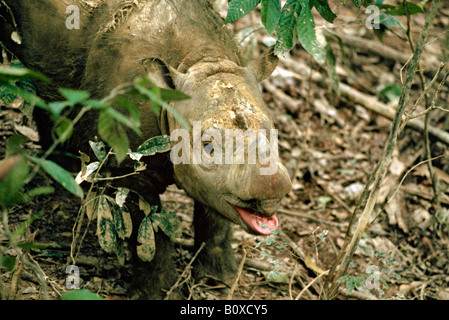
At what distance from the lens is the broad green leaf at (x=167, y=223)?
12.5ft

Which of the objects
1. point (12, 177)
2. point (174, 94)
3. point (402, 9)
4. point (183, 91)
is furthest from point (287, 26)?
point (12, 177)

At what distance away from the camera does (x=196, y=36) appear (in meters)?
3.87

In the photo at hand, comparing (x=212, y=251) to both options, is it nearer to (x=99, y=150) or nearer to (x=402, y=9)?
(x=99, y=150)

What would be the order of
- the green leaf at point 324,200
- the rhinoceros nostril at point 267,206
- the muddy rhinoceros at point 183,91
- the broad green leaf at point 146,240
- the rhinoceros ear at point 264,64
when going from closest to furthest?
the rhinoceros nostril at point 267,206
the muddy rhinoceros at point 183,91
the broad green leaf at point 146,240
the rhinoceros ear at point 264,64
the green leaf at point 324,200

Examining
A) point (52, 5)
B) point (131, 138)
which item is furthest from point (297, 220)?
point (52, 5)

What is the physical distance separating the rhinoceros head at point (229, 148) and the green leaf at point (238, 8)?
454 millimetres

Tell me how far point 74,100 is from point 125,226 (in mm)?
1916

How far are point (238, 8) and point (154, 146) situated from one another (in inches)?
40.8

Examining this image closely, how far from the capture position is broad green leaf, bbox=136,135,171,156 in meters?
3.38

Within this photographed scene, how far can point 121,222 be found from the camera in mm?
3635

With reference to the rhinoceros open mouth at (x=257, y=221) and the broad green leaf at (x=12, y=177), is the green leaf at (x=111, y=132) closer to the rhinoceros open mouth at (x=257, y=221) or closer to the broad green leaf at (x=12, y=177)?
the broad green leaf at (x=12, y=177)

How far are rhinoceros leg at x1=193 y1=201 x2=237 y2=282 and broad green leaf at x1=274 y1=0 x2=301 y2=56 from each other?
65.7 inches

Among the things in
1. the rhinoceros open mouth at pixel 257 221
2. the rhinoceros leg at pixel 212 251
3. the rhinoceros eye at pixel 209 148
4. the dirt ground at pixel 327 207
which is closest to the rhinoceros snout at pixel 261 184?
the rhinoceros open mouth at pixel 257 221

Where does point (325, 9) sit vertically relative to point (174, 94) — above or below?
above
